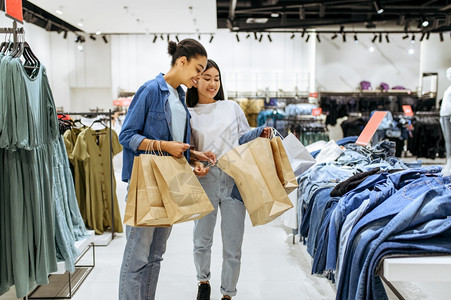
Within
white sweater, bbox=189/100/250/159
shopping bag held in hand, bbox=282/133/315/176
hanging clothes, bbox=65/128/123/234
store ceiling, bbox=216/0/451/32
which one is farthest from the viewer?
store ceiling, bbox=216/0/451/32

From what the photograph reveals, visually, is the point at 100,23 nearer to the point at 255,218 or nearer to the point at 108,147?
the point at 108,147

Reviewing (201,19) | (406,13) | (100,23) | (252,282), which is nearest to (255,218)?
(252,282)

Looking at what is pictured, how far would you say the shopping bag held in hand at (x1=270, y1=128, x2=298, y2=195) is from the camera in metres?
2.06

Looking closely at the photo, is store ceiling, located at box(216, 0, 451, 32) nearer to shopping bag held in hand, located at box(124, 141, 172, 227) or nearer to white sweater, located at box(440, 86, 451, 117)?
white sweater, located at box(440, 86, 451, 117)

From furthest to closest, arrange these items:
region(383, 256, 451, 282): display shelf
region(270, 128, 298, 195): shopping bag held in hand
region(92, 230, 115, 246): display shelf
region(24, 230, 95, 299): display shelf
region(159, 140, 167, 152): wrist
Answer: region(92, 230, 115, 246): display shelf
region(24, 230, 95, 299): display shelf
region(270, 128, 298, 195): shopping bag held in hand
region(159, 140, 167, 152): wrist
region(383, 256, 451, 282): display shelf

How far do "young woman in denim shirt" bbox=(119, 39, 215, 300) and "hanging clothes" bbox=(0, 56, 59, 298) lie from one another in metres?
0.61

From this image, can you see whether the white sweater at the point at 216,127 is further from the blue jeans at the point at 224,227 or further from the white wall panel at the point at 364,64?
the white wall panel at the point at 364,64

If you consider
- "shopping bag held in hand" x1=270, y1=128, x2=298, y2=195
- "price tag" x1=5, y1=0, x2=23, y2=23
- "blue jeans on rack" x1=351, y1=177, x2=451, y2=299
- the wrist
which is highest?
"price tag" x1=5, y1=0, x2=23, y2=23

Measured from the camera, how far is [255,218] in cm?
200

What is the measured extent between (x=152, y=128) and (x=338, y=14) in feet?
37.7

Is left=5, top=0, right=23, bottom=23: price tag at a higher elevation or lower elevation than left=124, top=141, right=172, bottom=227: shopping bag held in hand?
higher

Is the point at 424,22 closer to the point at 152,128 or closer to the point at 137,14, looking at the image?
the point at 137,14

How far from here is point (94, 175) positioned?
3.71 m

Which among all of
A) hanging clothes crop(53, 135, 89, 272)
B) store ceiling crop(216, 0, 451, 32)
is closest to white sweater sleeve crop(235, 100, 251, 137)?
hanging clothes crop(53, 135, 89, 272)
